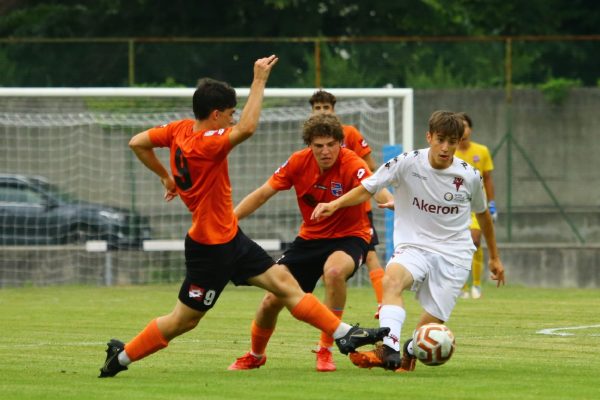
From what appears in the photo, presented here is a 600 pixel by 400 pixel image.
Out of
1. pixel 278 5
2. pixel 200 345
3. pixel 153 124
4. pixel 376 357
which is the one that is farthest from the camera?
pixel 278 5

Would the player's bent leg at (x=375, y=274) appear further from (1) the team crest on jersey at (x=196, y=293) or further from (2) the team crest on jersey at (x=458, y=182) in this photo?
(1) the team crest on jersey at (x=196, y=293)

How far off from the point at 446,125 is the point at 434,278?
1047mm

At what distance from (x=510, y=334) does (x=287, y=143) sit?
10.3 m

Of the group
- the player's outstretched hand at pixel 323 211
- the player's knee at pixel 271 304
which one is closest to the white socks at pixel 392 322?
the player's outstretched hand at pixel 323 211

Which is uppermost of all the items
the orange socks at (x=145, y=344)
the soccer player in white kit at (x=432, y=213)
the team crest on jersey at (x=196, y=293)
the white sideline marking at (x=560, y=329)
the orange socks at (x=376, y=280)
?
the soccer player in white kit at (x=432, y=213)

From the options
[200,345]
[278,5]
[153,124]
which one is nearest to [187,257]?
[200,345]

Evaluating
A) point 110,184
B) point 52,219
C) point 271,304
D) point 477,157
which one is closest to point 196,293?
point 271,304

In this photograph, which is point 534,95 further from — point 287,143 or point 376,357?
point 376,357

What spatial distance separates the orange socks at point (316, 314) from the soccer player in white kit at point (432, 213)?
Result: 21.5 inches

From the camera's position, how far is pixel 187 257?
9336mm

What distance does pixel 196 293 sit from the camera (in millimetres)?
9188

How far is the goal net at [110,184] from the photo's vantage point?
2112 cm

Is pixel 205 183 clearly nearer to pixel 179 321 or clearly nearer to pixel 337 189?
pixel 179 321

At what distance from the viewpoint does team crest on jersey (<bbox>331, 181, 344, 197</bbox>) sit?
10.4m
